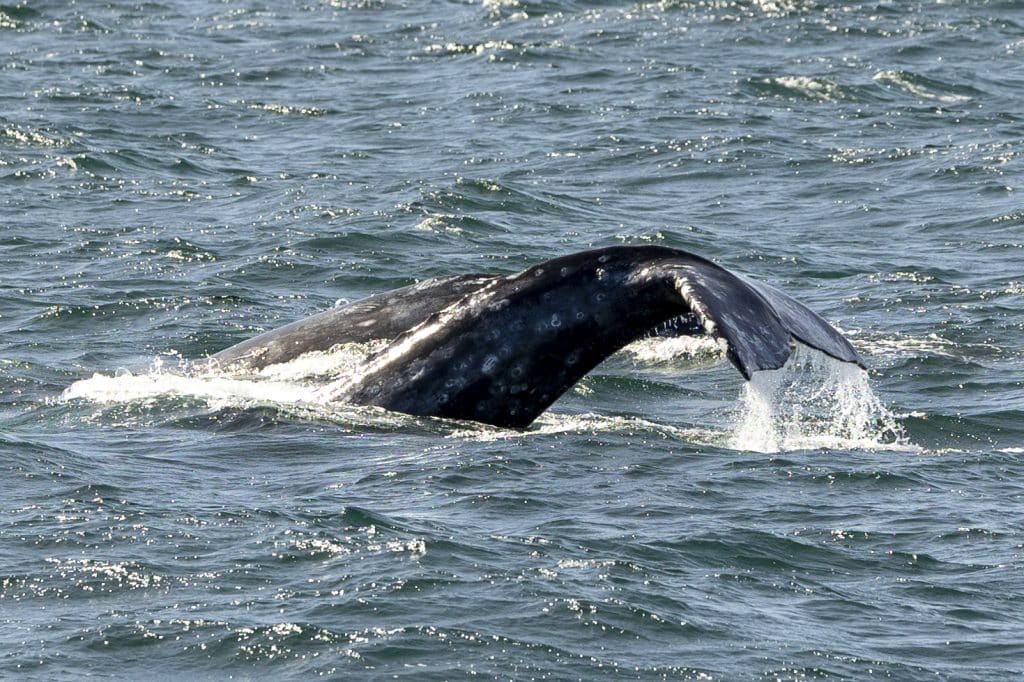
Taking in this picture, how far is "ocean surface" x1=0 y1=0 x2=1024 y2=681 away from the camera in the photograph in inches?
333

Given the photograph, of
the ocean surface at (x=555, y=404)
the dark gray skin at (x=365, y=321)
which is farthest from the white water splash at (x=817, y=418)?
the dark gray skin at (x=365, y=321)

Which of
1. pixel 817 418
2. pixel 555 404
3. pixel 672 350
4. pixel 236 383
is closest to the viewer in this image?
pixel 236 383

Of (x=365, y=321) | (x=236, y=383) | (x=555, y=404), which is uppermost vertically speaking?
(x=365, y=321)

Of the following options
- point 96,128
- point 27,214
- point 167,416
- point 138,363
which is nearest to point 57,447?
point 167,416

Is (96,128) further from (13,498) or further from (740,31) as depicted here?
(13,498)

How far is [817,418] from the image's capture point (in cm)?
1235

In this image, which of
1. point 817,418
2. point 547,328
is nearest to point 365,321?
point 547,328

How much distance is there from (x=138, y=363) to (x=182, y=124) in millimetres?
12003

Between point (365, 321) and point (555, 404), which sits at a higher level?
point (365, 321)

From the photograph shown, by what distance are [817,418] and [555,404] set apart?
5.14 feet

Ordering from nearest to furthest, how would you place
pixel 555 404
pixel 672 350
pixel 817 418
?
pixel 817 418 < pixel 555 404 < pixel 672 350

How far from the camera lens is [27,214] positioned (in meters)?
20.1

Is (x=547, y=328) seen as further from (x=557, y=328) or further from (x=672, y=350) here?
(x=672, y=350)

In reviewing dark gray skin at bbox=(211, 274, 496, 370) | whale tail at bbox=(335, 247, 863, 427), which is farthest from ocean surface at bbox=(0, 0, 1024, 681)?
whale tail at bbox=(335, 247, 863, 427)
